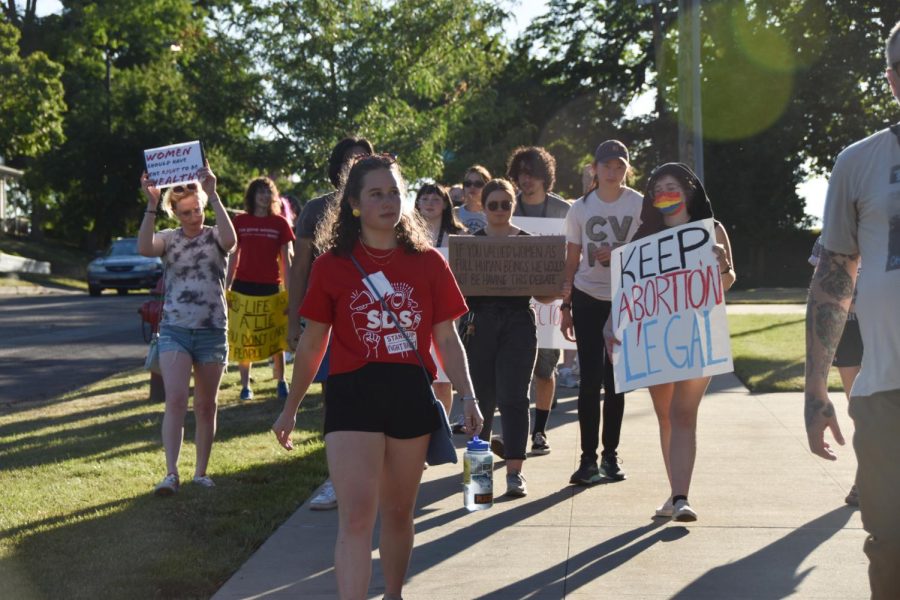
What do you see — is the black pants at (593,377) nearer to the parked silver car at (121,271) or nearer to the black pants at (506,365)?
the black pants at (506,365)

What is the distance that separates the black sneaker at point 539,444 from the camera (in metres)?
9.11

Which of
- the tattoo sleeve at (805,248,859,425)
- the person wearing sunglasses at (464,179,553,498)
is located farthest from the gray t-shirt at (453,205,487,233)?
the tattoo sleeve at (805,248,859,425)

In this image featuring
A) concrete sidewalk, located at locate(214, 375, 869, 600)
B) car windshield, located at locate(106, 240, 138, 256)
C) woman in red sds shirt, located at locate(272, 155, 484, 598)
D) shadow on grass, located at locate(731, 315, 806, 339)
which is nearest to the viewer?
woman in red sds shirt, located at locate(272, 155, 484, 598)

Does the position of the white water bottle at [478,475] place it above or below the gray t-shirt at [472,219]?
below

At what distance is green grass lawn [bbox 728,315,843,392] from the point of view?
12.9 m

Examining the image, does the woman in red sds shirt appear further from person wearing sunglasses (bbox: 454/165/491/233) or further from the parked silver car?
the parked silver car

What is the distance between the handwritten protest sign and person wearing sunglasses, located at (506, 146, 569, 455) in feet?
8.39

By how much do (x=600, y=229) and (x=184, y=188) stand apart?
2445 millimetres

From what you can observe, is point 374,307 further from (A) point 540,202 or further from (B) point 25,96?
(B) point 25,96

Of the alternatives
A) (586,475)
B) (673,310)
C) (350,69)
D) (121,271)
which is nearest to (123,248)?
(121,271)

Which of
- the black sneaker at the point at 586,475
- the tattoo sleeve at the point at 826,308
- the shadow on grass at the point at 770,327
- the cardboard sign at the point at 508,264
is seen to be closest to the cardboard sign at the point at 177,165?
the cardboard sign at the point at 508,264

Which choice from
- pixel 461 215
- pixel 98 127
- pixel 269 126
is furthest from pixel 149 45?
pixel 461 215

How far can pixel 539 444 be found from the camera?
916 cm

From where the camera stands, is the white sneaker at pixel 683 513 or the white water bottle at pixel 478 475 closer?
the white water bottle at pixel 478 475
